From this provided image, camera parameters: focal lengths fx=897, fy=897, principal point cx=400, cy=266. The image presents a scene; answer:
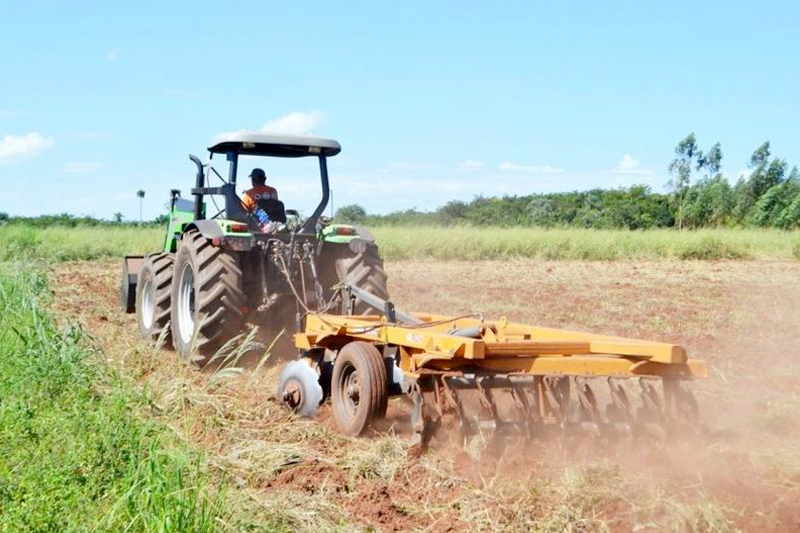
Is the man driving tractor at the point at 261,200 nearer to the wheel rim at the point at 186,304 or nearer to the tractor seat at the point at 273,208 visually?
the tractor seat at the point at 273,208

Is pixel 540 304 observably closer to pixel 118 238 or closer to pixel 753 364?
pixel 753 364

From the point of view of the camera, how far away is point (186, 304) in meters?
7.61

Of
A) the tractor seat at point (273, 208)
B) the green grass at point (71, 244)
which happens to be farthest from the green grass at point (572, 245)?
the tractor seat at point (273, 208)

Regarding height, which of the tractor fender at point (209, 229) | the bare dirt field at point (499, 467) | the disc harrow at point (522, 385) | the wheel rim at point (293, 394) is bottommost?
the bare dirt field at point (499, 467)

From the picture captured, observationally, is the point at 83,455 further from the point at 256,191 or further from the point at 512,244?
the point at 512,244

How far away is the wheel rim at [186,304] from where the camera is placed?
7.52m

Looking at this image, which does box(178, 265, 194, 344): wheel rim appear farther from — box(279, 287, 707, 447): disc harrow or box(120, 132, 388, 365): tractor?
box(279, 287, 707, 447): disc harrow

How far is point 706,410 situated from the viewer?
5.93 metres

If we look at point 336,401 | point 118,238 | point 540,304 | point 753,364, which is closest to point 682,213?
point 118,238

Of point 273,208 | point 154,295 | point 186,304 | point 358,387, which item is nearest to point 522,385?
point 358,387

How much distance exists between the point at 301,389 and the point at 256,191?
2.46 metres

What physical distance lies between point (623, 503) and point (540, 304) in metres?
8.44

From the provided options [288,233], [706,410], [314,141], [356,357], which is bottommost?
[706,410]

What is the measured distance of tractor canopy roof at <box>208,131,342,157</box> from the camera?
7.23 meters
